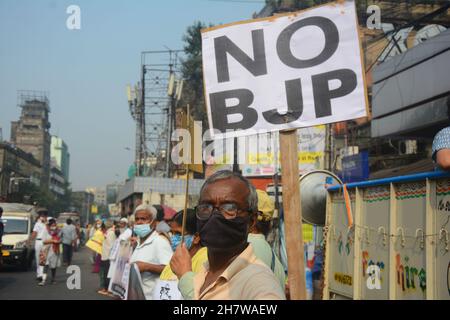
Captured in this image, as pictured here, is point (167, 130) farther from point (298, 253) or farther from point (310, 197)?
point (298, 253)

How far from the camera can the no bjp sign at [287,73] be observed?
12.0 feet

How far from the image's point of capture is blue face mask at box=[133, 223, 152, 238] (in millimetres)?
5977

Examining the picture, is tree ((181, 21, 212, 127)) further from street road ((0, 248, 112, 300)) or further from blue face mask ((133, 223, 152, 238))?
blue face mask ((133, 223, 152, 238))

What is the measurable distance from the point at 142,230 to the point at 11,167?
64.0 meters

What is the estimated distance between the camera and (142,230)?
602 centimetres

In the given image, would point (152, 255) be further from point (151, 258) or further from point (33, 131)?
point (33, 131)

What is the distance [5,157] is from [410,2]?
5379 cm

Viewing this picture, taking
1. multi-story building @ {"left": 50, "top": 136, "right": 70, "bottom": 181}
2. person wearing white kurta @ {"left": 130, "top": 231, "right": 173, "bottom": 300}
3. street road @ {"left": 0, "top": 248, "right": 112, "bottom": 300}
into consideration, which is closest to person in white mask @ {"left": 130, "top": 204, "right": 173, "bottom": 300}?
person wearing white kurta @ {"left": 130, "top": 231, "right": 173, "bottom": 300}

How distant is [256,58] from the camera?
380 cm

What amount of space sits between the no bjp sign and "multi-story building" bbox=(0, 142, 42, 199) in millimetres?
47674

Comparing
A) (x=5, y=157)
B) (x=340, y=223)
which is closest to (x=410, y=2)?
(x=340, y=223)

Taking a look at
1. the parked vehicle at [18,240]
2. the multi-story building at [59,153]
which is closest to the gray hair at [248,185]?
the parked vehicle at [18,240]

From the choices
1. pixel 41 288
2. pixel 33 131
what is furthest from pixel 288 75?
pixel 33 131

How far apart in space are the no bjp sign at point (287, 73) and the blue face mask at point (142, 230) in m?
2.43
